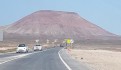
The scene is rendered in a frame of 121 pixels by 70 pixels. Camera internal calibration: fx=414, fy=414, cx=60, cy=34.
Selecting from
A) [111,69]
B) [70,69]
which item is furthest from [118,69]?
[70,69]

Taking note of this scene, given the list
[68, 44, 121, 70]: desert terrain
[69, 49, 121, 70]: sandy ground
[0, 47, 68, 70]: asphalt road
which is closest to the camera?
[0, 47, 68, 70]: asphalt road

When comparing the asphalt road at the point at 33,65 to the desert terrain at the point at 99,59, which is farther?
the desert terrain at the point at 99,59

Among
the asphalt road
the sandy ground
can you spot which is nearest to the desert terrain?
the sandy ground

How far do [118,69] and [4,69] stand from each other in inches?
375

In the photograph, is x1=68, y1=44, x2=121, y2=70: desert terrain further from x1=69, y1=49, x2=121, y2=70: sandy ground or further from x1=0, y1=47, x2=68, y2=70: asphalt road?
x1=0, y1=47, x2=68, y2=70: asphalt road

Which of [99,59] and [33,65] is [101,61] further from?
[33,65]

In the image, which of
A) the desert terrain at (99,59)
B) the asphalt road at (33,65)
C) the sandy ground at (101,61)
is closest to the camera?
the asphalt road at (33,65)

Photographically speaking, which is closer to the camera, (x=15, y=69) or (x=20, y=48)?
(x=15, y=69)

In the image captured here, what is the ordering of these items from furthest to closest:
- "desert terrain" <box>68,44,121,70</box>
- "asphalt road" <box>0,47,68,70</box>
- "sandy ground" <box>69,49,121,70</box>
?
"desert terrain" <box>68,44,121,70</box> < "sandy ground" <box>69,49,121,70</box> < "asphalt road" <box>0,47,68,70</box>

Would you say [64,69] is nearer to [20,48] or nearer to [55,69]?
[55,69]

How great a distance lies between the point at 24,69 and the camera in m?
27.7

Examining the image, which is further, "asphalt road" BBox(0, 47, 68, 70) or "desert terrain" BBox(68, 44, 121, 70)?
"desert terrain" BBox(68, 44, 121, 70)

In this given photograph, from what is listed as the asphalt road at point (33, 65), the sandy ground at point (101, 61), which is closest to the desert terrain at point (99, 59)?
the sandy ground at point (101, 61)

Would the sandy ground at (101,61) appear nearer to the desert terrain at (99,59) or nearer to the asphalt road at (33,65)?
the desert terrain at (99,59)
